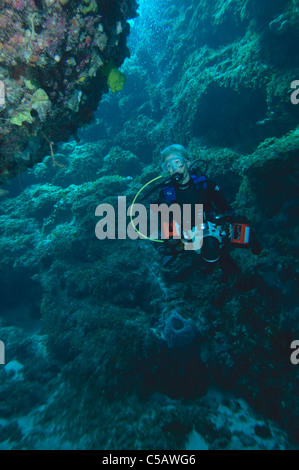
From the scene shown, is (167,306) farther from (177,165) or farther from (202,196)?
(177,165)

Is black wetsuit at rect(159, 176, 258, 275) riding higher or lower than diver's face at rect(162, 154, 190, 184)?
lower

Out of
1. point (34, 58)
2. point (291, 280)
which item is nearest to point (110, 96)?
point (34, 58)

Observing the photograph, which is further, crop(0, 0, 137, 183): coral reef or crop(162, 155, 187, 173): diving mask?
crop(162, 155, 187, 173): diving mask

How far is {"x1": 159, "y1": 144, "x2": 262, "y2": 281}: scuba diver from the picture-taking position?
10.6 feet

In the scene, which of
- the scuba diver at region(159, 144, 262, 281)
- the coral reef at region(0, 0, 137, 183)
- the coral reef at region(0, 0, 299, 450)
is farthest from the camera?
the coral reef at region(0, 0, 299, 450)

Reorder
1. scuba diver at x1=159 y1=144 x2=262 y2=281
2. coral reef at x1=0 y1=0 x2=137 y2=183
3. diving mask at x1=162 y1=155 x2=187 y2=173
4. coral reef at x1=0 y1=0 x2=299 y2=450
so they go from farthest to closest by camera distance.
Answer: diving mask at x1=162 y1=155 x2=187 y2=173
coral reef at x1=0 y1=0 x2=299 y2=450
scuba diver at x1=159 y1=144 x2=262 y2=281
coral reef at x1=0 y1=0 x2=137 y2=183

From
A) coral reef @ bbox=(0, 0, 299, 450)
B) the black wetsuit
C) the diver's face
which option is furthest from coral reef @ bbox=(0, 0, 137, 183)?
the black wetsuit

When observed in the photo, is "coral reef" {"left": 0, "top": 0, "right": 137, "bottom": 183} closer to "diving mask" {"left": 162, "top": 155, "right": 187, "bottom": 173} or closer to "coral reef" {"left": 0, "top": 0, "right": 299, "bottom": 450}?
"coral reef" {"left": 0, "top": 0, "right": 299, "bottom": 450}

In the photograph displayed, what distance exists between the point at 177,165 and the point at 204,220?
984 millimetres

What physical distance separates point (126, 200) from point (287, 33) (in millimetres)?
7807

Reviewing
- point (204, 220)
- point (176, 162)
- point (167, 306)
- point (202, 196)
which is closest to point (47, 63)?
Result: point (176, 162)

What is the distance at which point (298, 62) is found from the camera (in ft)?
23.4

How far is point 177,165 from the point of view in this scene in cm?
353
